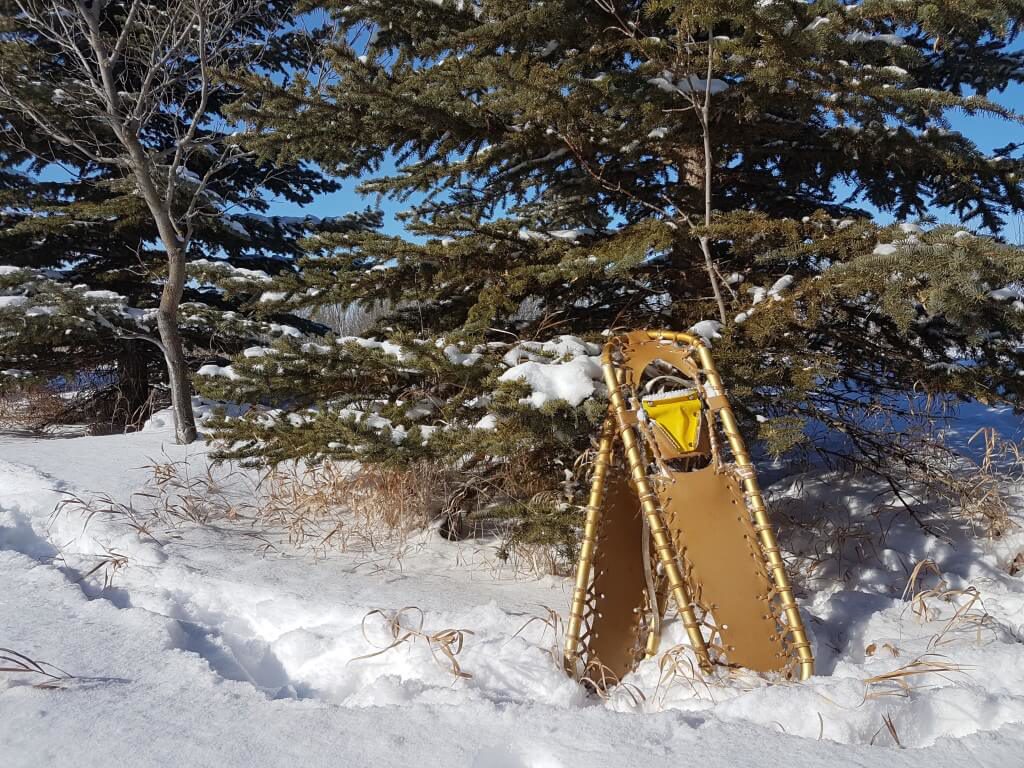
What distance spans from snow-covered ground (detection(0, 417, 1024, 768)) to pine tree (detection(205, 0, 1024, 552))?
60cm

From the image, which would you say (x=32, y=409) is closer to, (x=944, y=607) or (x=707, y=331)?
(x=707, y=331)

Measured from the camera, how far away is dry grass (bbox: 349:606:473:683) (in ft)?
6.41

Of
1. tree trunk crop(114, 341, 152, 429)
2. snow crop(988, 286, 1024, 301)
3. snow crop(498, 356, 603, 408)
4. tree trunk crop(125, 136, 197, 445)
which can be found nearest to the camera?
snow crop(498, 356, 603, 408)

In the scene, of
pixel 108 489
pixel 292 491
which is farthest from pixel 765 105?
pixel 108 489

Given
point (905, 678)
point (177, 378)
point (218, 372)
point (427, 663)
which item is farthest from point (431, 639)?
point (177, 378)

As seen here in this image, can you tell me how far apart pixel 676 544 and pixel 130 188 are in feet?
24.4

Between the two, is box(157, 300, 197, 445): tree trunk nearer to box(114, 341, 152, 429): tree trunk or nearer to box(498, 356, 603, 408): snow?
box(114, 341, 152, 429): tree trunk

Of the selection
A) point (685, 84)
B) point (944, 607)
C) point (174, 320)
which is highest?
point (685, 84)

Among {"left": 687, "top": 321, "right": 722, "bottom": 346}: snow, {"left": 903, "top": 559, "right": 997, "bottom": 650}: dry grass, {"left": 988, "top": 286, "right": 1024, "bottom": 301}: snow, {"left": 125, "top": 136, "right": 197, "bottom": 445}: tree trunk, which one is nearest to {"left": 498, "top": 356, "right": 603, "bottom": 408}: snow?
{"left": 687, "top": 321, "right": 722, "bottom": 346}: snow

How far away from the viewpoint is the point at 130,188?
6.86 metres

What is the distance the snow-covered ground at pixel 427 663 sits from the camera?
4.52ft

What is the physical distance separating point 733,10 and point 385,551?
10.2 feet

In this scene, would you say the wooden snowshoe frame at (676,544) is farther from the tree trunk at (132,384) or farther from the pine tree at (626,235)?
the tree trunk at (132,384)

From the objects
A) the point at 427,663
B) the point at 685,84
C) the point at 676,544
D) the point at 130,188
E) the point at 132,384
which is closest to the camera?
the point at 427,663
